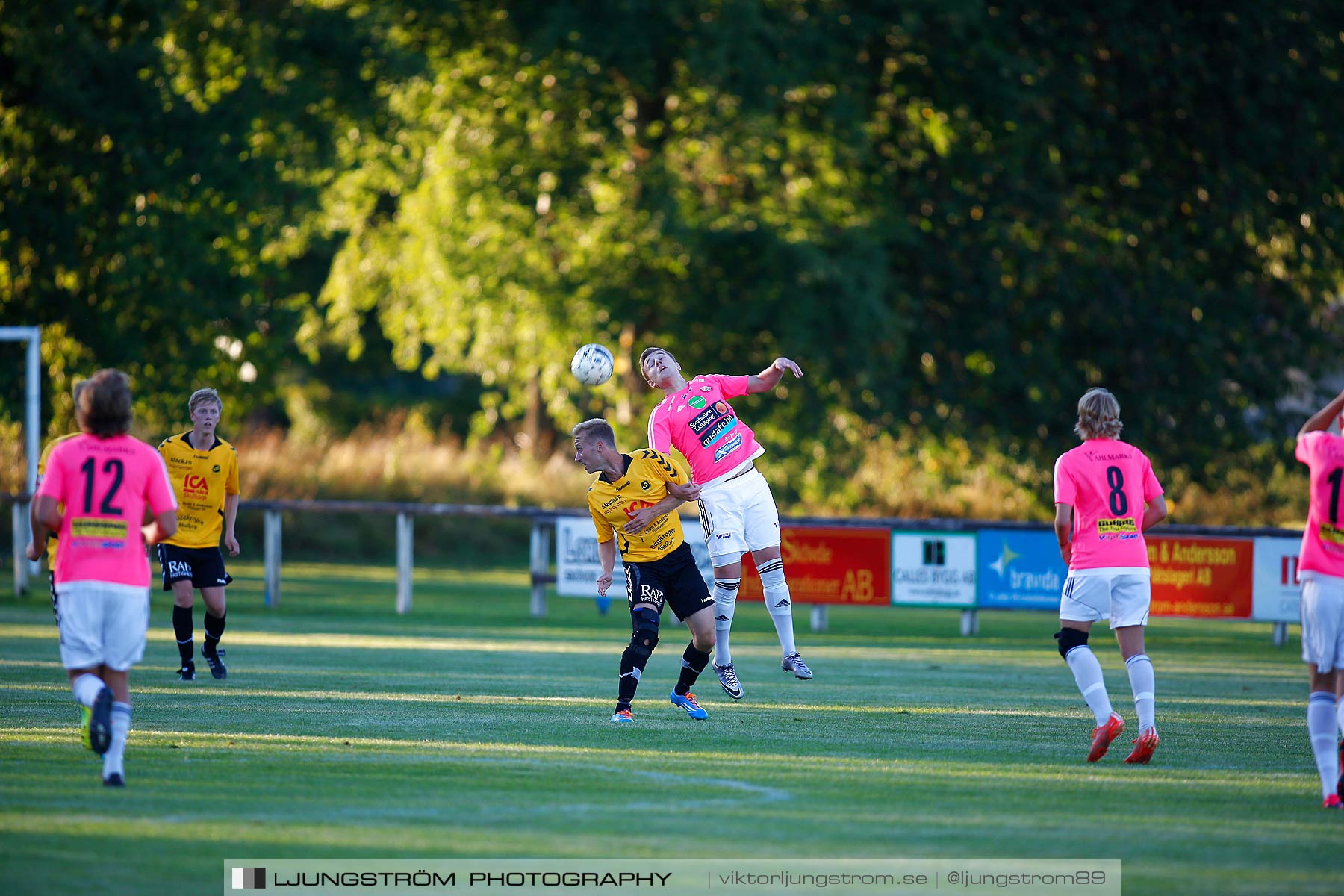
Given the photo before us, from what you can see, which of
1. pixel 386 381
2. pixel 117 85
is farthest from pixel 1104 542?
pixel 386 381

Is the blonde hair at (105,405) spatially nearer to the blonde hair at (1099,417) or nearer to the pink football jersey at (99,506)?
the pink football jersey at (99,506)

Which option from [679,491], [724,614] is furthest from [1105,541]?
[724,614]

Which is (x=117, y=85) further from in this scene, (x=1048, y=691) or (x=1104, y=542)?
(x=1104, y=542)

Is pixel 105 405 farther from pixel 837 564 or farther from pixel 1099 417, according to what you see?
pixel 837 564

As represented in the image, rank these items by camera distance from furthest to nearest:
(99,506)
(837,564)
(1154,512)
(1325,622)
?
1. (837,564)
2. (1154,512)
3. (99,506)
4. (1325,622)

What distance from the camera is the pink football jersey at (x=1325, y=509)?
7.28 metres

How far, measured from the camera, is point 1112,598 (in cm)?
881

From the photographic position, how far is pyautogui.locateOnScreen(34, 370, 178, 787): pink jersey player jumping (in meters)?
7.41

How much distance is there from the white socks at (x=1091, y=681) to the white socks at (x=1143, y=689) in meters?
0.17

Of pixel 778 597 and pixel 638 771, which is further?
pixel 778 597

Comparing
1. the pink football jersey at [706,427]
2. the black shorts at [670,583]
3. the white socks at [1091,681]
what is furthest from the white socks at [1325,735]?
the pink football jersey at [706,427]

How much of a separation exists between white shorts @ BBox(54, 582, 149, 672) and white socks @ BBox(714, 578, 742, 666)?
4790mm

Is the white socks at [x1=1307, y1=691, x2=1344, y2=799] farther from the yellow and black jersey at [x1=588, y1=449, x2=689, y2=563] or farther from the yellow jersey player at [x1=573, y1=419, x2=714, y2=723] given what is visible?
the yellow and black jersey at [x1=588, y1=449, x2=689, y2=563]

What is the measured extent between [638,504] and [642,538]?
0.21 metres
